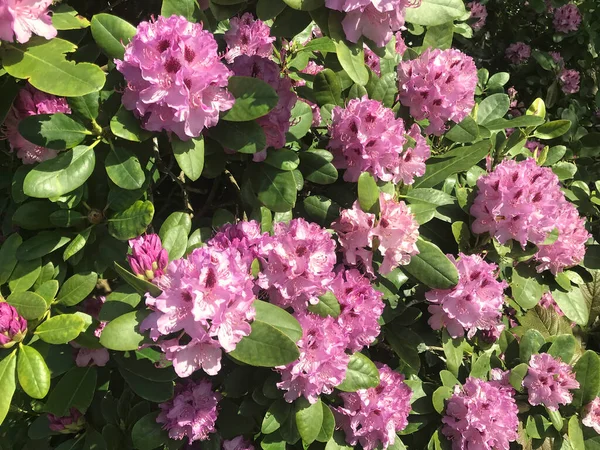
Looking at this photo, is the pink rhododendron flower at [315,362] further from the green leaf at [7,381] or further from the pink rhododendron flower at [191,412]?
the green leaf at [7,381]

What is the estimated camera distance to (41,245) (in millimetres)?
1265

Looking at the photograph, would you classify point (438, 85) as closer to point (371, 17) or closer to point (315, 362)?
point (371, 17)

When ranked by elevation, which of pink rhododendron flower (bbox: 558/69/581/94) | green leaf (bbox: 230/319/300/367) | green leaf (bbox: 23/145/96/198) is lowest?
pink rhododendron flower (bbox: 558/69/581/94)

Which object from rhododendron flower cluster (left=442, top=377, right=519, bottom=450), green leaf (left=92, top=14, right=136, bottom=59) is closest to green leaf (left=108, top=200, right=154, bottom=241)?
green leaf (left=92, top=14, right=136, bottom=59)

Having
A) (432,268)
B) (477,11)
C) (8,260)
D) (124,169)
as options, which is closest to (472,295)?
(432,268)

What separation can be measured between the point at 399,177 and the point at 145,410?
1.05 m

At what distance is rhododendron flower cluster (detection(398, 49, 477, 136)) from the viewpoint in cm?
160

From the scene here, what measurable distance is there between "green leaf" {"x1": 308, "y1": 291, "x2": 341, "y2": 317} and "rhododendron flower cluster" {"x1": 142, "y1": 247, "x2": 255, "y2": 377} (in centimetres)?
30

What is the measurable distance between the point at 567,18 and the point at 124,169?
3488 millimetres

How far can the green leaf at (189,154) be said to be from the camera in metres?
1.15

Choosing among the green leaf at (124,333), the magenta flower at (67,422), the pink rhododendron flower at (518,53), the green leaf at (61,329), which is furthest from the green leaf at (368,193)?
the pink rhododendron flower at (518,53)

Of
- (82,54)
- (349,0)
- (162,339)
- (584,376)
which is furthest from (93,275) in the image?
(584,376)

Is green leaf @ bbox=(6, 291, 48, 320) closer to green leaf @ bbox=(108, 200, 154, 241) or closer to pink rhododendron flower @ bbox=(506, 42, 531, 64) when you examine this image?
green leaf @ bbox=(108, 200, 154, 241)

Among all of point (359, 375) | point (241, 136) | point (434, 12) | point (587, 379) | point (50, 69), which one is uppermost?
point (434, 12)
